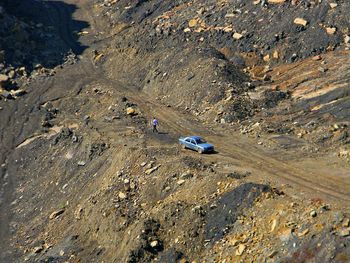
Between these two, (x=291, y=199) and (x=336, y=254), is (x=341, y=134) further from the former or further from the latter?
(x=336, y=254)

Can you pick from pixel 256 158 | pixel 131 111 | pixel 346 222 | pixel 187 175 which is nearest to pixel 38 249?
pixel 187 175

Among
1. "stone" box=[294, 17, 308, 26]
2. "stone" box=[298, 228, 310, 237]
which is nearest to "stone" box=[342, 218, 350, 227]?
"stone" box=[298, 228, 310, 237]

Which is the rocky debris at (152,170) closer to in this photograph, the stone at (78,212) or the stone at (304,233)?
the stone at (78,212)

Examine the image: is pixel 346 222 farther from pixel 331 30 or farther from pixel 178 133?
pixel 331 30

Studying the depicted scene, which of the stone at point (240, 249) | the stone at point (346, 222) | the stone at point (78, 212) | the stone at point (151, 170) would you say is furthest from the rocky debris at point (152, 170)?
the stone at point (346, 222)

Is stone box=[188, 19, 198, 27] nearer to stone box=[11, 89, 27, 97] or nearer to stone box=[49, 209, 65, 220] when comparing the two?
stone box=[11, 89, 27, 97]
